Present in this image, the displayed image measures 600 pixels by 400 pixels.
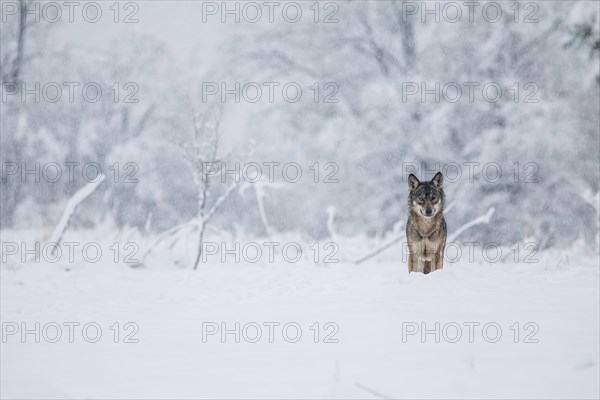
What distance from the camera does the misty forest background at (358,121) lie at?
14.6m

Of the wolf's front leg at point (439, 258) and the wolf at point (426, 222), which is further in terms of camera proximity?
the wolf's front leg at point (439, 258)

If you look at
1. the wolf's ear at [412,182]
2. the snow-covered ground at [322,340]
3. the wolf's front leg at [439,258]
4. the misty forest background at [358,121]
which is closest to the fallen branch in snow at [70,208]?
the misty forest background at [358,121]

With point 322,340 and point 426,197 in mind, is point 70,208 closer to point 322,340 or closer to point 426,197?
point 426,197

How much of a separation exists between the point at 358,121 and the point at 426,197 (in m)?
10.1

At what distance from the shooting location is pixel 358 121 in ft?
53.3

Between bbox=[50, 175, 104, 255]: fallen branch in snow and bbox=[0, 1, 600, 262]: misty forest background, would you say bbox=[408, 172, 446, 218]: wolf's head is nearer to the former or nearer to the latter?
bbox=[0, 1, 600, 262]: misty forest background

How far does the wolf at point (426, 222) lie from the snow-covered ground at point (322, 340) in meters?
0.30

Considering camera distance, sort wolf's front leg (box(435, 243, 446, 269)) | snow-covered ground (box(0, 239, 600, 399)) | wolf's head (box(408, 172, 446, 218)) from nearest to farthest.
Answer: snow-covered ground (box(0, 239, 600, 399)) → wolf's head (box(408, 172, 446, 218)) → wolf's front leg (box(435, 243, 446, 269))

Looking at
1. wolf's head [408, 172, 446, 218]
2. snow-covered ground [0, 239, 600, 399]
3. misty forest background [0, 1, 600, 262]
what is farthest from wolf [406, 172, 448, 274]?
misty forest background [0, 1, 600, 262]

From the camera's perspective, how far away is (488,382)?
3082mm

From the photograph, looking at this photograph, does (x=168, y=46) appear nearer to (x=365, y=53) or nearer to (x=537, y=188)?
(x=365, y=53)

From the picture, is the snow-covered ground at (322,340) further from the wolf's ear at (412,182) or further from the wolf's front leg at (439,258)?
the wolf's ear at (412,182)

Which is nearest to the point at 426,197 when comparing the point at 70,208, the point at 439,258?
the point at 439,258

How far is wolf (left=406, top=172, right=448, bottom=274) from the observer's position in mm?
6402
